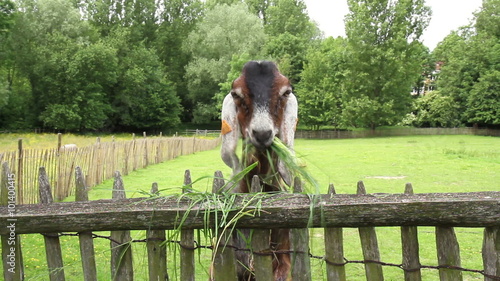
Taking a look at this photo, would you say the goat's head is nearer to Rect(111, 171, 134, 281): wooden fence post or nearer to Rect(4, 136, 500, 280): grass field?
Rect(4, 136, 500, 280): grass field

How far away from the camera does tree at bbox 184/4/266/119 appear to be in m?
45.8

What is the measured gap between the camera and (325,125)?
50.3m

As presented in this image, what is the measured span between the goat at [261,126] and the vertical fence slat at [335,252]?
1.71 ft

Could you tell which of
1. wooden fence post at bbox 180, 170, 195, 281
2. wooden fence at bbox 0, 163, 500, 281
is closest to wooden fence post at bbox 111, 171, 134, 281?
wooden fence at bbox 0, 163, 500, 281

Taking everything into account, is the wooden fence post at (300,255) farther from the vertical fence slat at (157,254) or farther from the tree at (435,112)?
the tree at (435,112)

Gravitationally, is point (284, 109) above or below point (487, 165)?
above

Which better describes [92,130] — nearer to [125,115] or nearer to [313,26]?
[125,115]

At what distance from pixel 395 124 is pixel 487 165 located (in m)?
34.5

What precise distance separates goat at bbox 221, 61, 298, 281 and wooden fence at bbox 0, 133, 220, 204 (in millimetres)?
6289

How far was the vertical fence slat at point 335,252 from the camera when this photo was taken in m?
2.23

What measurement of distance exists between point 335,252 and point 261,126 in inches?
40.7

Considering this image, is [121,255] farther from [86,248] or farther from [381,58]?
[381,58]

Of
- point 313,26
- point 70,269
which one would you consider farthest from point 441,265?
point 313,26

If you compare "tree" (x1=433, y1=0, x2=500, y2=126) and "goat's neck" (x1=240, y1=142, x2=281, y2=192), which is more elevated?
"tree" (x1=433, y1=0, x2=500, y2=126)
